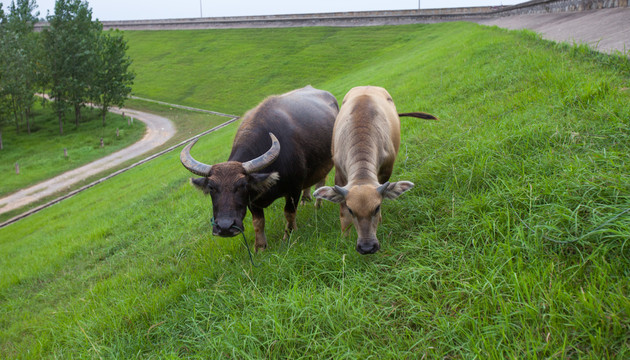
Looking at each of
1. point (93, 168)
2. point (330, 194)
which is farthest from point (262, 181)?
point (93, 168)

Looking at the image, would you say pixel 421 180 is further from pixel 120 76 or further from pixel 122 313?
pixel 120 76

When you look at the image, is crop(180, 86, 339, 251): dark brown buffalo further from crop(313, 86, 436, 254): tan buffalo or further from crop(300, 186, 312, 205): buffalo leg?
crop(313, 86, 436, 254): tan buffalo

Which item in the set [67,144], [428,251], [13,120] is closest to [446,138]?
[428,251]

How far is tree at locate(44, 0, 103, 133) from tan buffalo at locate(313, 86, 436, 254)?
36283 millimetres

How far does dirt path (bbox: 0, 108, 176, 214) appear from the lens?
66.8ft

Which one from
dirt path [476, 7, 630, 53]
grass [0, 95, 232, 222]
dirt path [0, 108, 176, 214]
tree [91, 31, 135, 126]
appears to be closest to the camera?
dirt path [476, 7, 630, 53]

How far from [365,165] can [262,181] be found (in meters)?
1.50

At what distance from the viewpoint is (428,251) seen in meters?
3.60

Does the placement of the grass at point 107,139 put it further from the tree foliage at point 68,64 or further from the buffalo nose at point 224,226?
the buffalo nose at point 224,226

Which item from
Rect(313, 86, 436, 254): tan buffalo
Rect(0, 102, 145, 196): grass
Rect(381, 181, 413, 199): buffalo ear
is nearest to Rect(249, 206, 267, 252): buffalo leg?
Rect(313, 86, 436, 254): tan buffalo

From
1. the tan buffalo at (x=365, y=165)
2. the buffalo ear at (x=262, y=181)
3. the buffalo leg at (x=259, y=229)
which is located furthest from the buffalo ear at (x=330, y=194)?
the buffalo leg at (x=259, y=229)

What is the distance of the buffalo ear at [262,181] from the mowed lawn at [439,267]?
0.83m

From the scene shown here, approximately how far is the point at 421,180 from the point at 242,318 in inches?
116

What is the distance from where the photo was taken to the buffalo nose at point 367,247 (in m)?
3.63
